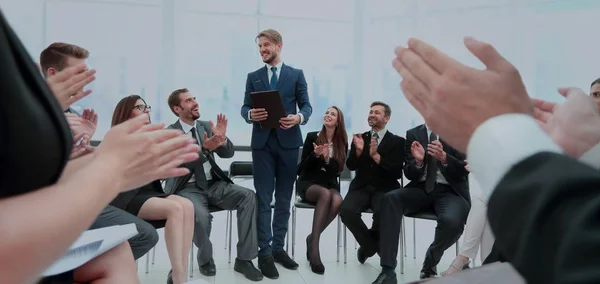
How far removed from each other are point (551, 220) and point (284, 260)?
10.1ft

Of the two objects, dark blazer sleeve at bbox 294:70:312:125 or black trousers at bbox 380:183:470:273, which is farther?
dark blazer sleeve at bbox 294:70:312:125

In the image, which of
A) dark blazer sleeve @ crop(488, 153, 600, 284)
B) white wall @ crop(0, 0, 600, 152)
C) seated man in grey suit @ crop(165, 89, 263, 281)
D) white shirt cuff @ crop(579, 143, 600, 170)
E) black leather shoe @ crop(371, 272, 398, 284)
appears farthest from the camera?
white wall @ crop(0, 0, 600, 152)

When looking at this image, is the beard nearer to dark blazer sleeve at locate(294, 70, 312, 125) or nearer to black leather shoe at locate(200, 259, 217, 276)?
dark blazer sleeve at locate(294, 70, 312, 125)

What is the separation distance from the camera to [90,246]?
1410mm

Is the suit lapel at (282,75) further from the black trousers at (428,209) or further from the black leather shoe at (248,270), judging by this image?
the black leather shoe at (248,270)

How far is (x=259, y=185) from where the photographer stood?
341 cm

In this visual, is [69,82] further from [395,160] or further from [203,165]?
[395,160]

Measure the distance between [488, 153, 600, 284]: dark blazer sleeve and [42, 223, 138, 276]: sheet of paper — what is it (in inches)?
42.3

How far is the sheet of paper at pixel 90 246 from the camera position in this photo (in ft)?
4.15

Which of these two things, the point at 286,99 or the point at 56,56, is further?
the point at 286,99

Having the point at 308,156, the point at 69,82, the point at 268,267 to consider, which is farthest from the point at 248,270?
the point at 69,82

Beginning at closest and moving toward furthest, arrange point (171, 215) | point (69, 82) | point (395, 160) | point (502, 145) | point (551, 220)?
point (551, 220)
point (502, 145)
point (69, 82)
point (171, 215)
point (395, 160)

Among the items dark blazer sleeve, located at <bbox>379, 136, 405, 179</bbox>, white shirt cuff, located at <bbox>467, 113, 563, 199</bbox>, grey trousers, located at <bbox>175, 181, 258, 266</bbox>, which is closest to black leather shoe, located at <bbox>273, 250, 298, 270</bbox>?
grey trousers, located at <bbox>175, 181, 258, 266</bbox>

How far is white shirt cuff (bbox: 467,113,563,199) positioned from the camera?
508 millimetres
